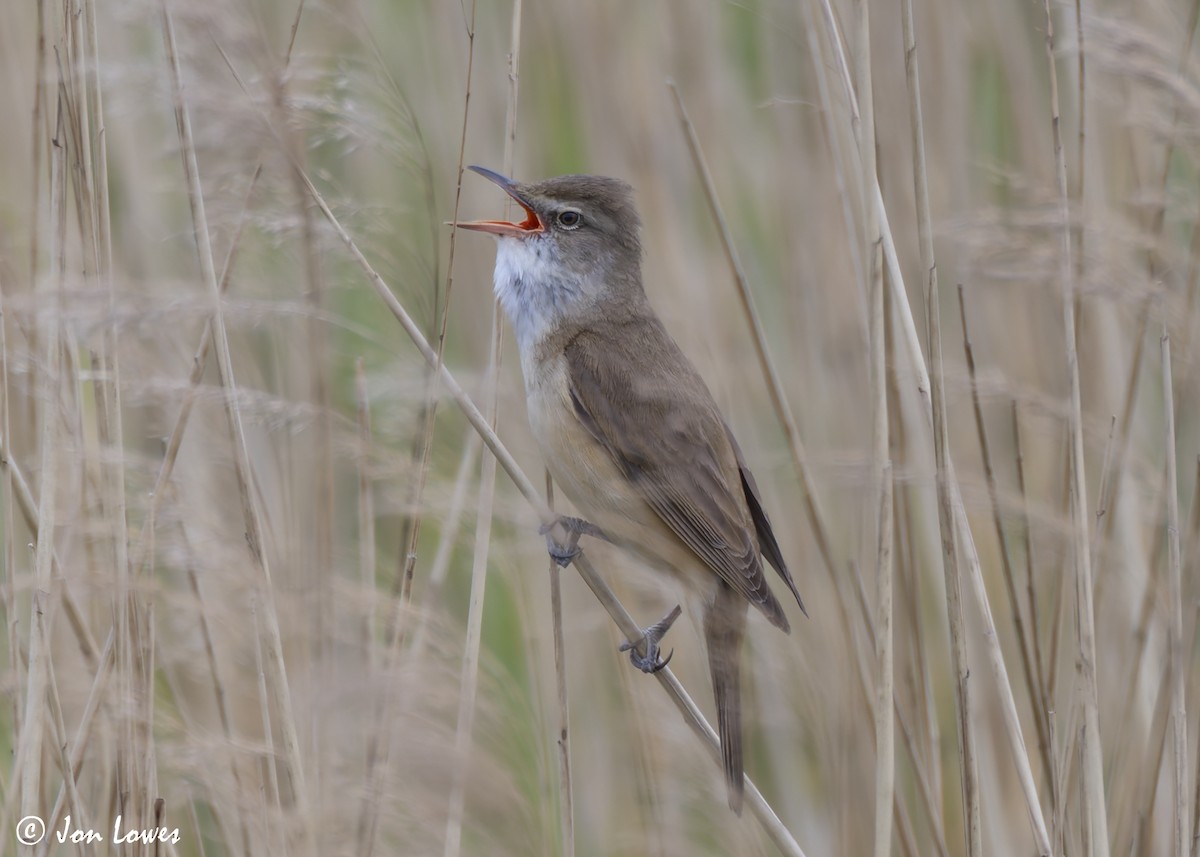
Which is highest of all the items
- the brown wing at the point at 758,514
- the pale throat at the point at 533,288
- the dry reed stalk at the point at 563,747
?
the pale throat at the point at 533,288

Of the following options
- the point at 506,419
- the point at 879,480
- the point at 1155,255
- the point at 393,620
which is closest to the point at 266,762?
the point at 393,620

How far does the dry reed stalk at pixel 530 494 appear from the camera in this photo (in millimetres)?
2135

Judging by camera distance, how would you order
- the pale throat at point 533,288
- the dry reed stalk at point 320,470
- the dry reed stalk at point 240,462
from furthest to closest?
1. the pale throat at point 533,288
2. the dry reed stalk at point 240,462
3. the dry reed stalk at point 320,470

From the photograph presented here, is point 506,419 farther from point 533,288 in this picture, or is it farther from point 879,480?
point 879,480

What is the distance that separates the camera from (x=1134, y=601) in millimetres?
3010

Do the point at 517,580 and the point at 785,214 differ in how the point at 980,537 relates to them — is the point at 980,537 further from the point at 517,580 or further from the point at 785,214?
the point at 517,580

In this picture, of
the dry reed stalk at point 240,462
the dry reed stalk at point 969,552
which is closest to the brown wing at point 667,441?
the dry reed stalk at point 969,552

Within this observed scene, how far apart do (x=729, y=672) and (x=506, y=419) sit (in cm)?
77

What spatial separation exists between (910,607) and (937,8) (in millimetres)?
1910

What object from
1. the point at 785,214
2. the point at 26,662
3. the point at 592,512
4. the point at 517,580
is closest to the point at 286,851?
the point at 517,580

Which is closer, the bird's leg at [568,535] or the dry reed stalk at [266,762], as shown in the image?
the dry reed stalk at [266,762]

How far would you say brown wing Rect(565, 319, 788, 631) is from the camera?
9.53 ft

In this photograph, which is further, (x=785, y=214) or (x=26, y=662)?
(x=785, y=214)

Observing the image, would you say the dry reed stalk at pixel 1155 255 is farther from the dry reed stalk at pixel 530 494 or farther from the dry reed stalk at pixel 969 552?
the dry reed stalk at pixel 530 494
